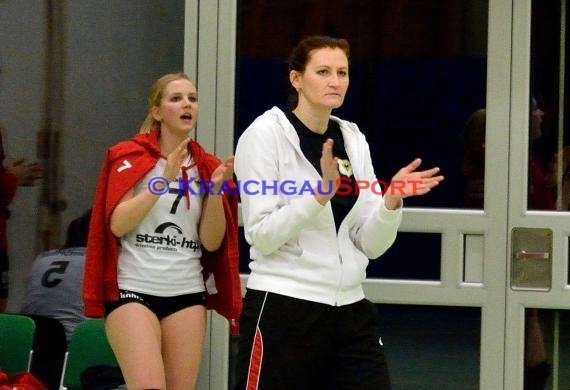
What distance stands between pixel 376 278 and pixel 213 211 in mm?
1165

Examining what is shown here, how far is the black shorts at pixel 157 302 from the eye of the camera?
432 centimetres

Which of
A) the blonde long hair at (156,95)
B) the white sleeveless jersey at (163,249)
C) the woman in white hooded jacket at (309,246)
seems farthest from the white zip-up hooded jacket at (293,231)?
the blonde long hair at (156,95)

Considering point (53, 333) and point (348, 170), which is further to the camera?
point (53, 333)

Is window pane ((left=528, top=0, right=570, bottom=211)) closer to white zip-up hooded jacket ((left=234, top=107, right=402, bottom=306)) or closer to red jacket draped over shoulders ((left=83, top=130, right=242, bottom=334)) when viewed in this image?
red jacket draped over shoulders ((left=83, top=130, right=242, bottom=334))

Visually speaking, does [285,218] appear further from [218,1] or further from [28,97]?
[28,97]

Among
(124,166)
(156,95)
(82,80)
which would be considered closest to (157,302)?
(124,166)

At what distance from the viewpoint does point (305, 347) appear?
372 centimetres

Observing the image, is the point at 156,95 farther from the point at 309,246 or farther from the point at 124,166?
the point at 309,246

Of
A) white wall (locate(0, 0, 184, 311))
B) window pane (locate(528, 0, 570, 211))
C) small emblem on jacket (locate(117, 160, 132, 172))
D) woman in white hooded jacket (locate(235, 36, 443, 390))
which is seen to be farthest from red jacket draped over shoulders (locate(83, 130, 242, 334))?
window pane (locate(528, 0, 570, 211))

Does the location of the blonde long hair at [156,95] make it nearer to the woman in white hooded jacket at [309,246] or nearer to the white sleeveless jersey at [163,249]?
the white sleeveless jersey at [163,249]

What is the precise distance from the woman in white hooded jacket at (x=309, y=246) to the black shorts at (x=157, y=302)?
598 millimetres

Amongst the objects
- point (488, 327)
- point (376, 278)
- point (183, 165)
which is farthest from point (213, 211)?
point (488, 327)

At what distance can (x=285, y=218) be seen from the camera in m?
3.65

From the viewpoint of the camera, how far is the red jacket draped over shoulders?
4.31 meters
